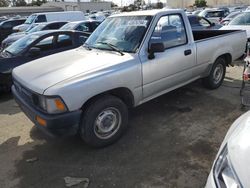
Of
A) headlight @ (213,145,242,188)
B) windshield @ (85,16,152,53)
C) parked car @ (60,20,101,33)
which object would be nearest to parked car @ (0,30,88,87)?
windshield @ (85,16,152,53)

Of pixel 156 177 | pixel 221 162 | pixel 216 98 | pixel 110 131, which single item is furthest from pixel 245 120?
pixel 216 98

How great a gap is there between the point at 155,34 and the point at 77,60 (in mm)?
1335

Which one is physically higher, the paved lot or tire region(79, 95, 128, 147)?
tire region(79, 95, 128, 147)

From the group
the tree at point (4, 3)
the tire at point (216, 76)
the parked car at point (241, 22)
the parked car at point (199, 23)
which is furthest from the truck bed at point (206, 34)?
the tree at point (4, 3)

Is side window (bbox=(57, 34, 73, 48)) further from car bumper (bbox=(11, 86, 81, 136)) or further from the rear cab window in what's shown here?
the rear cab window

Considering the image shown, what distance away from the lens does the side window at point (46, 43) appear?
23.0 feet

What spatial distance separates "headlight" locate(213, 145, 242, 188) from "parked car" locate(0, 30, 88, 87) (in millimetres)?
5691

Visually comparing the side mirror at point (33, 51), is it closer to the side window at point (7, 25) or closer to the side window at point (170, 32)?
the side window at point (170, 32)

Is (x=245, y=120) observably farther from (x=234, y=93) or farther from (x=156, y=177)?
(x=234, y=93)

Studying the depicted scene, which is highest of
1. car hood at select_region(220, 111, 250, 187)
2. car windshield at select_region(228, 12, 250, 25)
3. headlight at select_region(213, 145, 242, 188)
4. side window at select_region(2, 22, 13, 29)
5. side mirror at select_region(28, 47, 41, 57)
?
side window at select_region(2, 22, 13, 29)

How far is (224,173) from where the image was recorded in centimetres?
167

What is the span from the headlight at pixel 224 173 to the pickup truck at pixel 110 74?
195 centimetres

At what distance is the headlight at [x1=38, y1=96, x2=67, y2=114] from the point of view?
3.16 m

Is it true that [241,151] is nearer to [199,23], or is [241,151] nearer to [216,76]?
[216,76]
